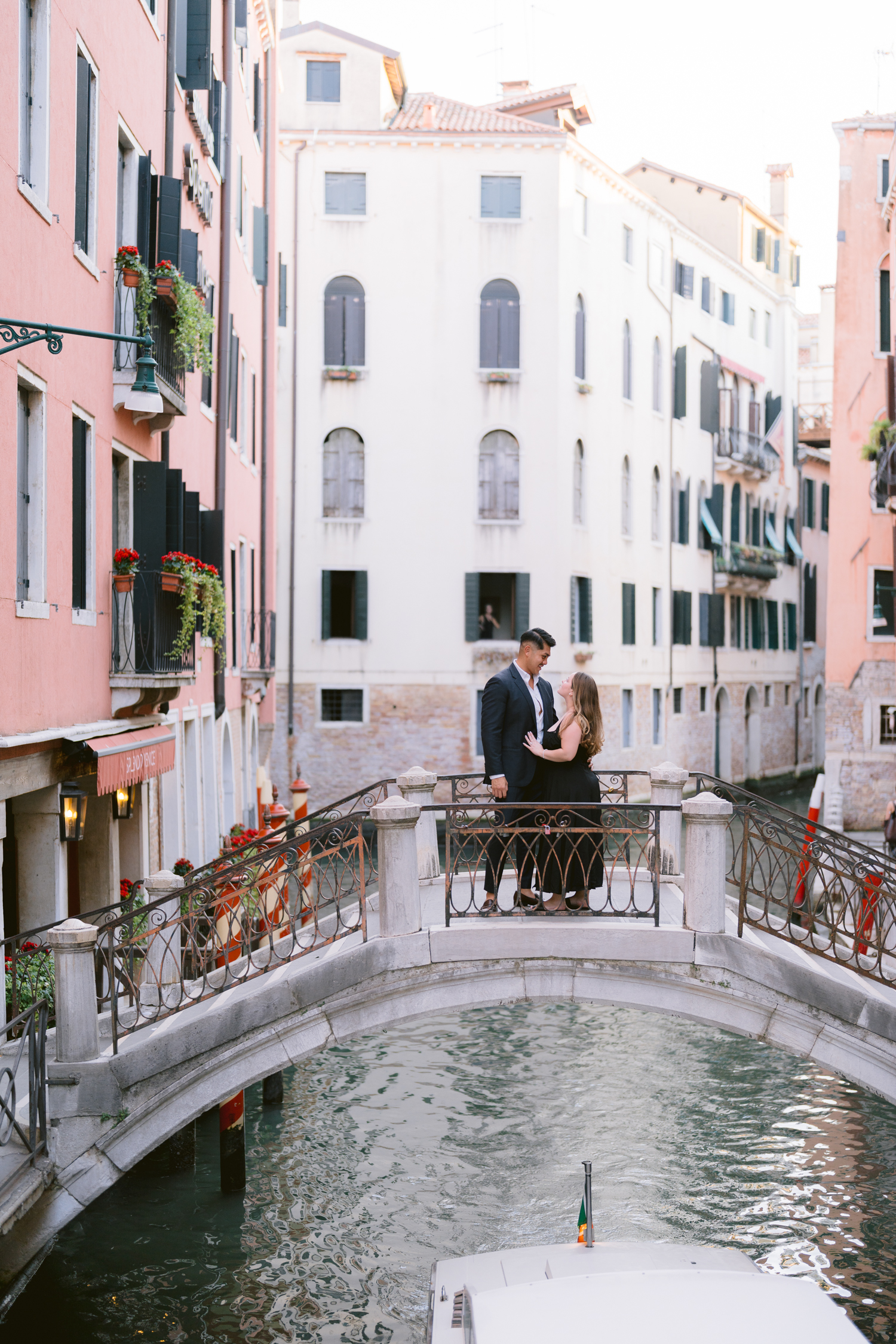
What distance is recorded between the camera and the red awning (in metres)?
10.6

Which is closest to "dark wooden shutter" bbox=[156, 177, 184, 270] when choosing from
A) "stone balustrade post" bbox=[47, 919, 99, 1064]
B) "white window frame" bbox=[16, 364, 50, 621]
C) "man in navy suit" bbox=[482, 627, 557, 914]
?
"white window frame" bbox=[16, 364, 50, 621]

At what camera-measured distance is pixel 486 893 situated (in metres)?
9.48

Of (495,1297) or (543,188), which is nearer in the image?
(495,1297)

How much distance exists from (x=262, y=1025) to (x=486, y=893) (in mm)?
1606

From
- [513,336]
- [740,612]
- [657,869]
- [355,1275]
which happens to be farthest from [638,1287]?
[740,612]

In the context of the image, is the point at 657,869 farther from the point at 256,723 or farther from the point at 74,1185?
the point at 256,723

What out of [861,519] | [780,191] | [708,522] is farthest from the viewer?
[780,191]

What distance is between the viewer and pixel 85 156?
36.3 ft

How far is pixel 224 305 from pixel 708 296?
82.0 feet

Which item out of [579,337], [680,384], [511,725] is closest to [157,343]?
[511,725]

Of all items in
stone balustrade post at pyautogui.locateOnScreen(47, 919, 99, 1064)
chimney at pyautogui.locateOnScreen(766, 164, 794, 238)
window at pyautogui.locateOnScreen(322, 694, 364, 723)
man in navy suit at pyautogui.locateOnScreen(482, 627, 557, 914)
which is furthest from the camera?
chimney at pyautogui.locateOnScreen(766, 164, 794, 238)

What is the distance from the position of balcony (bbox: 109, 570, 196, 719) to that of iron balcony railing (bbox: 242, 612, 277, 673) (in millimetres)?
8686

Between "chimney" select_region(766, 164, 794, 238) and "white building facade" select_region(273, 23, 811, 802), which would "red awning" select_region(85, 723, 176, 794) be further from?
"chimney" select_region(766, 164, 794, 238)

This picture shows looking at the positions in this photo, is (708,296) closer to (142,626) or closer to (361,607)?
(361,607)
